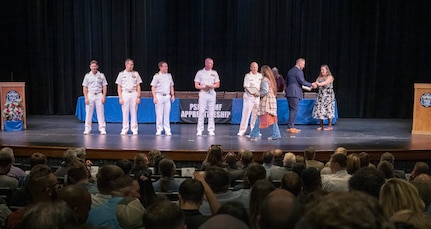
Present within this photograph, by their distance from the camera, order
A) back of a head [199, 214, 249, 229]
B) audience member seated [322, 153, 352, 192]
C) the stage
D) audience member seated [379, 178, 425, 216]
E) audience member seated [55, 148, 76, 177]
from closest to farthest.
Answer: back of a head [199, 214, 249, 229]
audience member seated [379, 178, 425, 216]
audience member seated [322, 153, 352, 192]
audience member seated [55, 148, 76, 177]
the stage

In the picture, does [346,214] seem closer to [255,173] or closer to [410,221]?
[410,221]

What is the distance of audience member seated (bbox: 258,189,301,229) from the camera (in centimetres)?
178

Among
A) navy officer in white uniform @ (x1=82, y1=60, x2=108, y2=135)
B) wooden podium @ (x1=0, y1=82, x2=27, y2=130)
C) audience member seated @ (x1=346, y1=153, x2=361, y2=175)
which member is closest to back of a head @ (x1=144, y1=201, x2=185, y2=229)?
audience member seated @ (x1=346, y1=153, x2=361, y2=175)

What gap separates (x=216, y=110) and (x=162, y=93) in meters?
2.12

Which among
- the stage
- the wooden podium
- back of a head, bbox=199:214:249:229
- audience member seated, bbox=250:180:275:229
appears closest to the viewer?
back of a head, bbox=199:214:249:229

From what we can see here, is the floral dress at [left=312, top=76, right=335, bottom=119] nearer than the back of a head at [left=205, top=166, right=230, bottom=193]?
No

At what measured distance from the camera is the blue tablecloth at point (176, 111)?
425 inches

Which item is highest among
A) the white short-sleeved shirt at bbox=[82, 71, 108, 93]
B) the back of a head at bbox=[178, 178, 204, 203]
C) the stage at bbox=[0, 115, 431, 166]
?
the white short-sleeved shirt at bbox=[82, 71, 108, 93]

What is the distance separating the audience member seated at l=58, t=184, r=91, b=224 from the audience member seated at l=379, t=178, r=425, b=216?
144cm

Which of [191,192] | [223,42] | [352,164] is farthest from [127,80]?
[191,192]

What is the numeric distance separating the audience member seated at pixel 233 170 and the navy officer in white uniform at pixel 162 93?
402 centimetres

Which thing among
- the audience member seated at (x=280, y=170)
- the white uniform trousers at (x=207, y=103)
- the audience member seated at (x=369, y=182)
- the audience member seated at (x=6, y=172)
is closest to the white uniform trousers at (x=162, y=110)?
the white uniform trousers at (x=207, y=103)

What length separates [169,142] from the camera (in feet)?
26.6

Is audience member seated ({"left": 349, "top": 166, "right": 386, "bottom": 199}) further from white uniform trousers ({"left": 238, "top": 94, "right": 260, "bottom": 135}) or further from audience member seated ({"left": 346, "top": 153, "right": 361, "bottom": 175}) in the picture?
white uniform trousers ({"left": 238, "top": 94, "right": 260, "bottom": 135})
